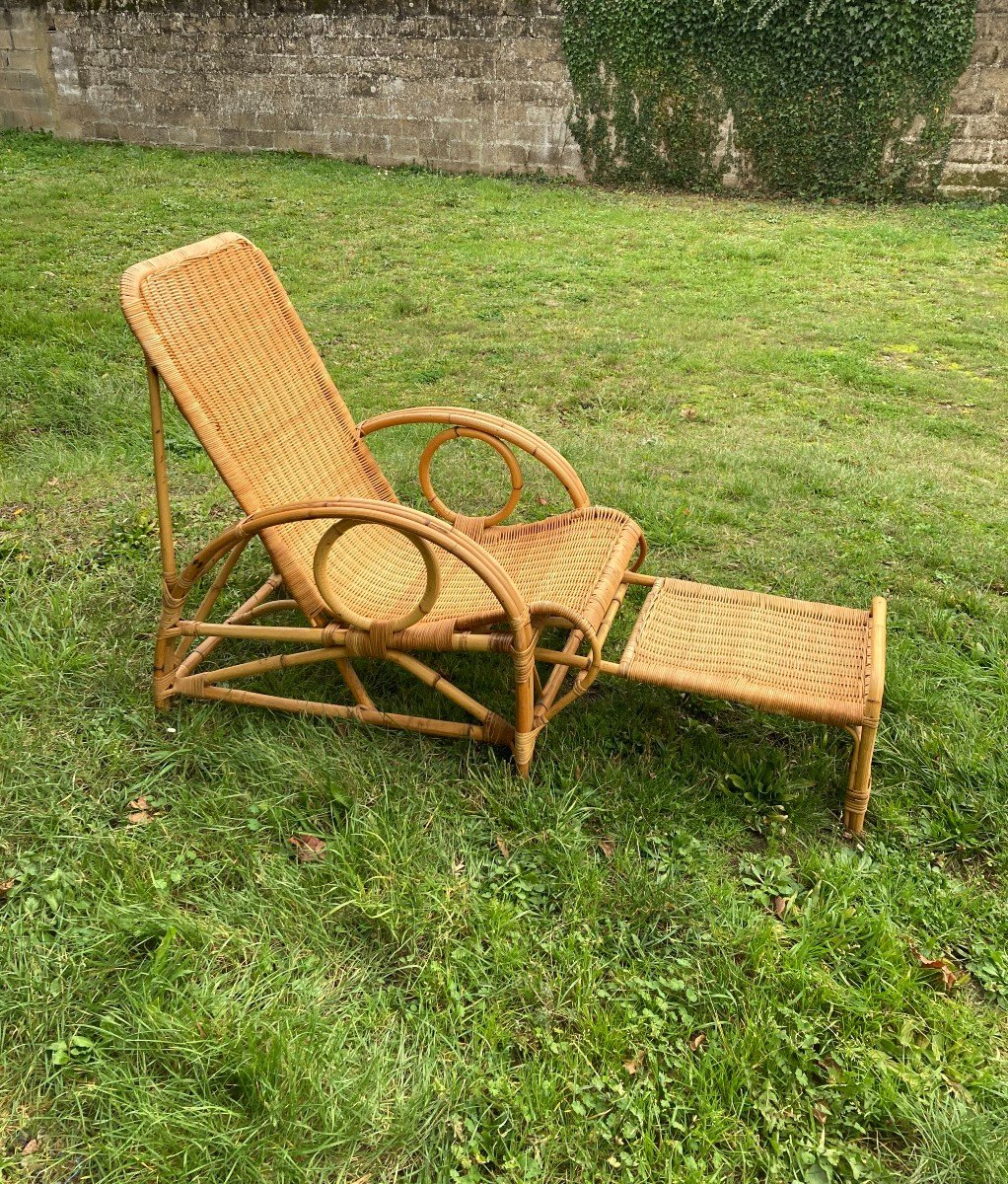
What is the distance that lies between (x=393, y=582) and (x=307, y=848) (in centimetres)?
86

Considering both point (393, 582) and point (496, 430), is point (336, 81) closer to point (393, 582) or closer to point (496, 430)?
point (496, 430)

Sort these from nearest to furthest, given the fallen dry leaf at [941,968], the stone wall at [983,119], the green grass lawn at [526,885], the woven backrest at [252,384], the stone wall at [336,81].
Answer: the green grass lawn at [526,885] < the fallen dry leaf at [941,968] < the woven backrest at [252,384] < the stone wall at [983,119] < the stone wall at [336,81]

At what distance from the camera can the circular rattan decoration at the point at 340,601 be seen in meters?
2.26

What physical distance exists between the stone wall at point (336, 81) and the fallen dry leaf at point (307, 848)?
29.9 ft

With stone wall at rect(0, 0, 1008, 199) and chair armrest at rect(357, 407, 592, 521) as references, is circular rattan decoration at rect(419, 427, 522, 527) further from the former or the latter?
stone wall at rect(0, 0, 1008, 199)

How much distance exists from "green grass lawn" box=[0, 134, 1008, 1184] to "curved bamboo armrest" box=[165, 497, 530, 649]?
38 centimetres

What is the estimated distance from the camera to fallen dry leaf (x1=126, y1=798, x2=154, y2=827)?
90.3 inches

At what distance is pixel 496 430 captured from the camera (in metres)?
2.88

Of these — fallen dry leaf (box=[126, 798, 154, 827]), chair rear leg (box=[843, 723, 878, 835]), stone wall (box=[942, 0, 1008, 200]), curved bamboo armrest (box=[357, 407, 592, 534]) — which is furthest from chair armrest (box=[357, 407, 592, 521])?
stone wall (box=[942, 0, 1008, 200])

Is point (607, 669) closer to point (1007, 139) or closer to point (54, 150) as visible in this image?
point (1007, 139)

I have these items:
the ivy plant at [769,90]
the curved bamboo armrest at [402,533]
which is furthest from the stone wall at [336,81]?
the curved bamboo armrest at [402,533]

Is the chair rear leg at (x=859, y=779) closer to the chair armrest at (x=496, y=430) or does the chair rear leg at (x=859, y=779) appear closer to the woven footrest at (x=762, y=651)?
the woven footrest at (x=762, y=651)

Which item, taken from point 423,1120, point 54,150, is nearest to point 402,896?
point 423,1120

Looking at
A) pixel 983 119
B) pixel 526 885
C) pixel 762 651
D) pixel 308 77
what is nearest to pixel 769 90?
pixel 983 119
